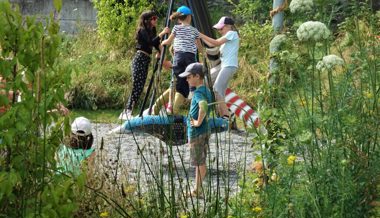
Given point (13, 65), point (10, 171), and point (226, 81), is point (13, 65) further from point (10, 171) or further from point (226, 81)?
point (226, 81)

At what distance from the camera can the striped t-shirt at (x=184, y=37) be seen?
11578mm

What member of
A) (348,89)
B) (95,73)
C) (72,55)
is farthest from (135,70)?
(348,89)

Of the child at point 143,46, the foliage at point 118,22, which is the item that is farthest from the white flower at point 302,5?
the foliage at point 118,22

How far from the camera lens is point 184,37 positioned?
11578mm

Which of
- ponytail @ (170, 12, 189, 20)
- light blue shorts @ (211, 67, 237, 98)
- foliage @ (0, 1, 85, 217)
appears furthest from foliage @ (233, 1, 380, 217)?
light blue shorts @ (211, 67, 237, 98)

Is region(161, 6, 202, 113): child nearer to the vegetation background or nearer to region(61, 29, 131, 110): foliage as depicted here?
region(61, 29, 131, 110): foliage

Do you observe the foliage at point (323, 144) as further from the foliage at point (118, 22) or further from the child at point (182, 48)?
the foliage at point (118, 22)

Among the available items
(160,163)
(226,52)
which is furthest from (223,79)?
(160,163)

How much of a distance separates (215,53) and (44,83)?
29.6ft

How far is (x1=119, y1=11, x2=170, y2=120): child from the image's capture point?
12.9m

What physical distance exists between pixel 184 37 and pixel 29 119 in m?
7.12

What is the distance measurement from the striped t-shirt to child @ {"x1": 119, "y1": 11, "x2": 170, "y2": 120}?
2.42 ft

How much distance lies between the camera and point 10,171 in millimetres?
4531

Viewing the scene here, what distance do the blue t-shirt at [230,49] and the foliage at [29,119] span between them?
810 centimetres
